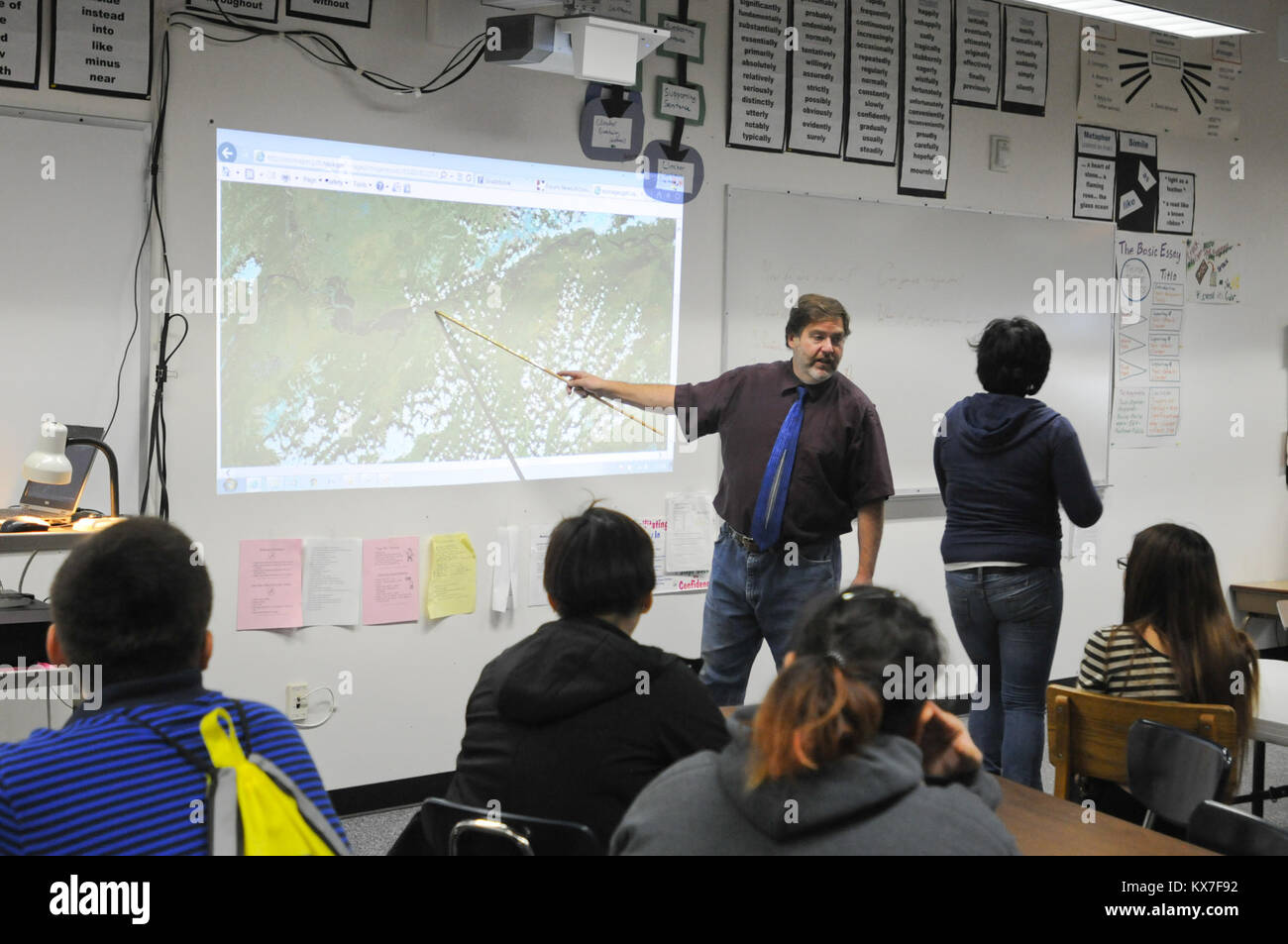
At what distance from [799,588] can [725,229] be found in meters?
1.40

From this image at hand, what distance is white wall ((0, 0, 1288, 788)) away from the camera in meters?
3.24

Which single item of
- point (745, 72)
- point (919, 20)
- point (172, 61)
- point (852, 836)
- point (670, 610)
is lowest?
point (670, 610)

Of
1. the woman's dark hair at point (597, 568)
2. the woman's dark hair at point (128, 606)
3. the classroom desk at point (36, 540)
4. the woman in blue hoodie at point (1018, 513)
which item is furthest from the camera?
the woman in blue hoodie at point (1018, 513)

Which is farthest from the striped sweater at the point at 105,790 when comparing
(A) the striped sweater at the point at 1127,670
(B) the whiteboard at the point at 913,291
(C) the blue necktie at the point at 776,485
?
(B) the whiteboard at the point at 913,291

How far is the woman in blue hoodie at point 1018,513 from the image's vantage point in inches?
125

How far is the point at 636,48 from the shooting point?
11.1 feet

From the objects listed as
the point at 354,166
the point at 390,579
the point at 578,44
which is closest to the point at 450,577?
the point at 390,579

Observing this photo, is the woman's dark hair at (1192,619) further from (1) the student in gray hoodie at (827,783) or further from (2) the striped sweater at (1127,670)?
(1) the student in gray hoodie at (827,783)

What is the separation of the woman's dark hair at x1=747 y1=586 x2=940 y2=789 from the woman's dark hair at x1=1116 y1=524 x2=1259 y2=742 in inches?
52.4

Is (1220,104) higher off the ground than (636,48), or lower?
higher

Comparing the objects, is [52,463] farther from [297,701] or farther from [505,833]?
[505,833]

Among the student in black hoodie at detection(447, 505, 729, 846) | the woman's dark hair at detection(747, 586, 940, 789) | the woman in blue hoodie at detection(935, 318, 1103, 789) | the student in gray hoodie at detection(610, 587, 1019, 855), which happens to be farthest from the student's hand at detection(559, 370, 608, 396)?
the student in gray hoodie at detection(610, 587, 1019, 855)
